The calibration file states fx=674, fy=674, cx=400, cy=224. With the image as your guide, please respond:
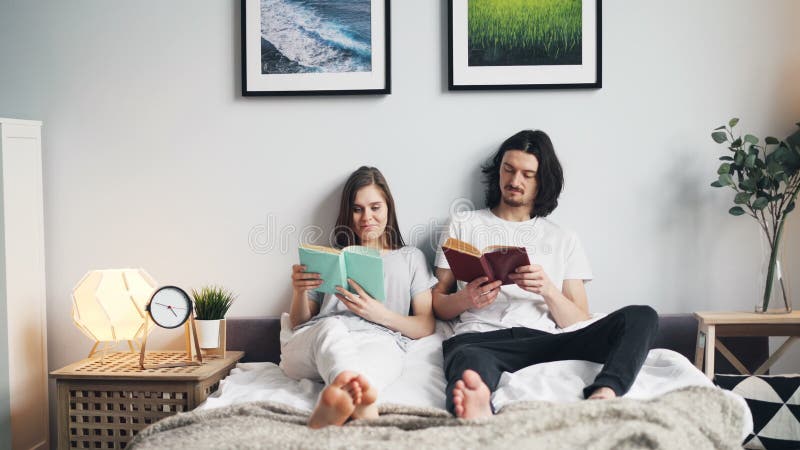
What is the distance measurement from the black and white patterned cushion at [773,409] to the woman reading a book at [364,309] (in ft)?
3.37

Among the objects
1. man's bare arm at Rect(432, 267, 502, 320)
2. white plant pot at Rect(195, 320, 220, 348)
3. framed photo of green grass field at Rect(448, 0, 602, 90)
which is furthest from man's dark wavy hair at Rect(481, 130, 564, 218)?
white plant pot at Rect(195, 320, 220, 348)

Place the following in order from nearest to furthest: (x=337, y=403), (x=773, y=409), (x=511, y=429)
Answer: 1. (x=511, y=429)
2. (x=337, y=403)
3. (x=773, y=409)

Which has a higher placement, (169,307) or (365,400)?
(169,307)

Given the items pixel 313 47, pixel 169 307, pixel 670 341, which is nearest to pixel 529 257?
pixel 670 341

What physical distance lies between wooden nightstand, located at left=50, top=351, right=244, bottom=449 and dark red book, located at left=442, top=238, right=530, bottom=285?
86cm

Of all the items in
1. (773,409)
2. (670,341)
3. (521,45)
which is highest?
(521,45)

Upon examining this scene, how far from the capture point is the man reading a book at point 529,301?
6.20 feet

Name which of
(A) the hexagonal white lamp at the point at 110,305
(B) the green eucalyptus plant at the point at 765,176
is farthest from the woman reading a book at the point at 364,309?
(B) the green eucalyptus plant at the point at 765,176

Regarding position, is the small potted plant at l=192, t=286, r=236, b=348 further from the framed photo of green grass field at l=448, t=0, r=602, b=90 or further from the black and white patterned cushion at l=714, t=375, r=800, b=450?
the black and white patterned cushion at l=714, t=375, r=800, b=450

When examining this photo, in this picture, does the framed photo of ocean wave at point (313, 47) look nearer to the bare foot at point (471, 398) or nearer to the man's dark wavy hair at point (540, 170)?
the man's dark wavy hair at point (540, 170)

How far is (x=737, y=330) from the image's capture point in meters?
2.34

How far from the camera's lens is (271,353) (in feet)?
8.26

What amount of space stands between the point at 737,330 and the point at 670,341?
226mm

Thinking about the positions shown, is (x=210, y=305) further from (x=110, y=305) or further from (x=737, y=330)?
(x=737, y=330)
